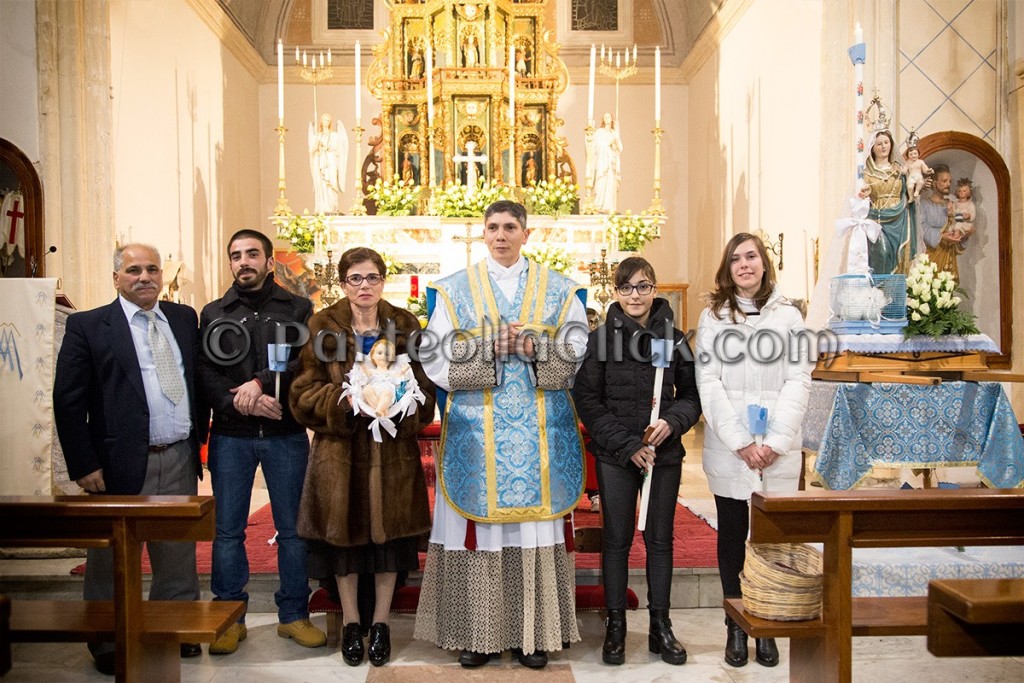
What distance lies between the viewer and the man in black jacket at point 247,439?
3635 mm

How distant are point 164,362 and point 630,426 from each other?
1.91m

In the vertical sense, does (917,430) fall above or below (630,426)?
below

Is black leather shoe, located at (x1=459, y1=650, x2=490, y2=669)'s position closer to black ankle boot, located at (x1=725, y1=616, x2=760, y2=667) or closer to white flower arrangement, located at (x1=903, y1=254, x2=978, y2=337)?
black ankle boot, located at (x1=725, y1=616, x2=760, y2=667)

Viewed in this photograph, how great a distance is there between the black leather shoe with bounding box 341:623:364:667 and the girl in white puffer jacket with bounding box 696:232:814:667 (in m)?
1.48

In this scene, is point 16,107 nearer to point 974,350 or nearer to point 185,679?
point 185,679

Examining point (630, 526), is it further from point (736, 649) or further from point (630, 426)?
point (736, 649)

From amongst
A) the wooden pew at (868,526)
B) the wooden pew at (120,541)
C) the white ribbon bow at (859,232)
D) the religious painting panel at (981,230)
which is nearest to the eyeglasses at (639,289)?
the wooden pew at (868,526)

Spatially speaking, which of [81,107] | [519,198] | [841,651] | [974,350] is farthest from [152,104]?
[841,651]

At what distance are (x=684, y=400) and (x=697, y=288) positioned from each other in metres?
10.6

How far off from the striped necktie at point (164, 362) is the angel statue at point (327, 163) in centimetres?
724

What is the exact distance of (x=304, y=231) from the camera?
928 cm

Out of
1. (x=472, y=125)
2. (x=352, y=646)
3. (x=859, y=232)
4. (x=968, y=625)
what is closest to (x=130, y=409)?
(x=352, y=646)

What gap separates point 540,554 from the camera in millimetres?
3412

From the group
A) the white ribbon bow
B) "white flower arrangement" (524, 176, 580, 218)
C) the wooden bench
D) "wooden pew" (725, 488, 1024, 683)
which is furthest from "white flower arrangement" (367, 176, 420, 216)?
the wooden bench
